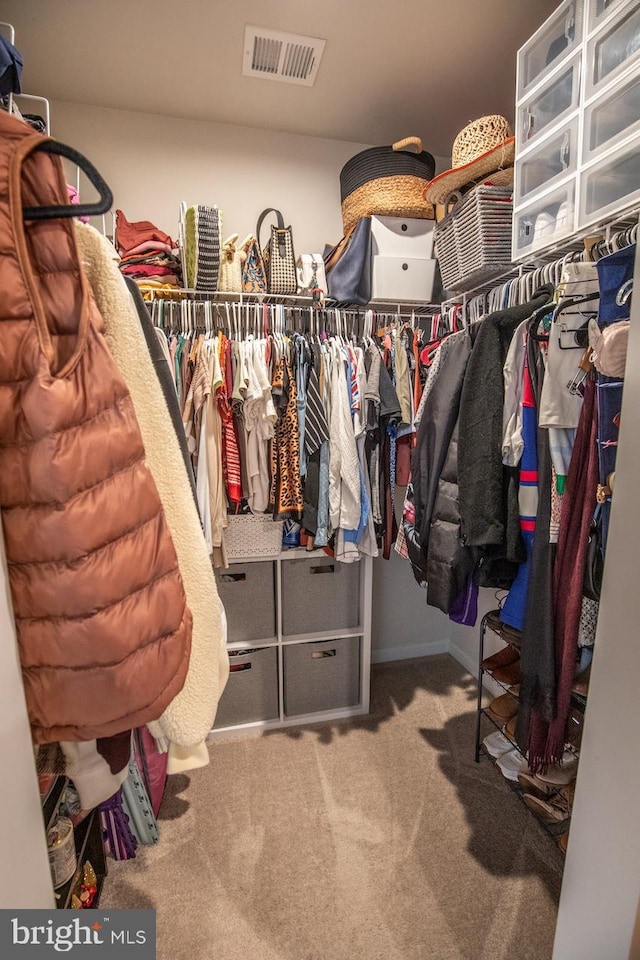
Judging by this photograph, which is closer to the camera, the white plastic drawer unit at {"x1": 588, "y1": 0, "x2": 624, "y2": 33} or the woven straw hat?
the white plastic drawer unit at {"x1": 588, "y1": 0, "x2": 624, "y2": 33}

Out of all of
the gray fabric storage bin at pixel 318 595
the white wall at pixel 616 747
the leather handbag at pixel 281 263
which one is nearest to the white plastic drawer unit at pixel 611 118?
the white wall at pixel 616 747

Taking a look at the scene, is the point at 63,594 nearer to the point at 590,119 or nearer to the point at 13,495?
the point at 13,495

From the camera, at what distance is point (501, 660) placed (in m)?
1.76

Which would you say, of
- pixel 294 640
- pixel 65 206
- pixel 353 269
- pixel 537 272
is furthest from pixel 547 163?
pixel 294 640

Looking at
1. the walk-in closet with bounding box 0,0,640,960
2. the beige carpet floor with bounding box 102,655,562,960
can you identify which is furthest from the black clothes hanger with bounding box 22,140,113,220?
the beige carpet floor with bounding box 102,655,562,960

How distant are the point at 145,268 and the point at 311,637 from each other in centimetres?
177

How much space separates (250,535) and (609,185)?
167cm

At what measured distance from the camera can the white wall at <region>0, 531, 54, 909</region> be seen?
50 cm

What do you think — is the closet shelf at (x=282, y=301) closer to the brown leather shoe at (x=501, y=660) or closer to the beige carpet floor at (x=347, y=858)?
the brown leather shoe at (x=501, y=660)

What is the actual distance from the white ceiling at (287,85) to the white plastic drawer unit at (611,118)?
0.63 metres

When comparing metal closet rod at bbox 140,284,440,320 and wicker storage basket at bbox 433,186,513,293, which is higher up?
wicker storage basket at bbox 433,186,513,293

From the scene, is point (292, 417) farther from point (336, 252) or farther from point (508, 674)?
point (508, 674)

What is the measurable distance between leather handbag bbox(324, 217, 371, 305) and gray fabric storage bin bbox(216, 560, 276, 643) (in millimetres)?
1266

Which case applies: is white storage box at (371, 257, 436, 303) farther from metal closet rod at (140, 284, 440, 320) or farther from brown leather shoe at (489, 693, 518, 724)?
brown leather shoe at (489, 693, 518, 724)
